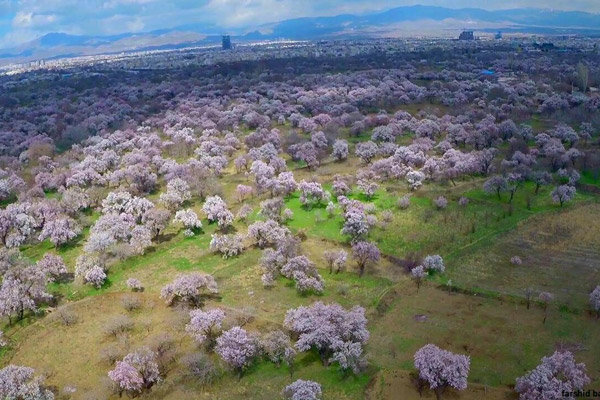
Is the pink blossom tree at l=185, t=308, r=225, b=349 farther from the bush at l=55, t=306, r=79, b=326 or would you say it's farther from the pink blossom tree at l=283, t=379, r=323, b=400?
the bush at l=55, t=306, r=79, b=326

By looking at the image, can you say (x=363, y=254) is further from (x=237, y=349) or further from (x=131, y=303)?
(x=131, y=303)

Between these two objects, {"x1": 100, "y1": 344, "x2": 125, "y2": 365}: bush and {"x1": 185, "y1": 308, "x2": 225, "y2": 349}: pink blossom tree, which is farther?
{"x1": 185, "y1": 308, "x2": 225, "y2": 349}: pink blossom tree

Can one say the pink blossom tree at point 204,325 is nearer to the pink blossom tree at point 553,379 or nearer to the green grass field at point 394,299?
the green grass field at point 394,299

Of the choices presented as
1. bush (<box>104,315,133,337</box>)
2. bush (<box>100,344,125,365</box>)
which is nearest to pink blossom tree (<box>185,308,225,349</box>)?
bush (<box>100,344,125,365</box>)

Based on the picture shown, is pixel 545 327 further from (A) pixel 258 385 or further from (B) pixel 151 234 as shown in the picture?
(B) pixel 151 234

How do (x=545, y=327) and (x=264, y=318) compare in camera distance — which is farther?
(x=264, y=318)

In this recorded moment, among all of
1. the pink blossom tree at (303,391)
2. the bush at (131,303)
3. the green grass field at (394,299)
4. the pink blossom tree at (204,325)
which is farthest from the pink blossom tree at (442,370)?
the bush at (131,303)

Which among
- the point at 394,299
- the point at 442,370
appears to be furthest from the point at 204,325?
the point at 442,370

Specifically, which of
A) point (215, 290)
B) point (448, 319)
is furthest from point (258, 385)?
point (448, 319)

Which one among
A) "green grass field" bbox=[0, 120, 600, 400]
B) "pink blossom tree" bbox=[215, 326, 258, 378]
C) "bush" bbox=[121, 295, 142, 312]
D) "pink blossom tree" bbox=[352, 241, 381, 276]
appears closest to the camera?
"pink blossom tree" bbox=[215, 326, 258, 378]

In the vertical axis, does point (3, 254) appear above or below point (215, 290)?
above

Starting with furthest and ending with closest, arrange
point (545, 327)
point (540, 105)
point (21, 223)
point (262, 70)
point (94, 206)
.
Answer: point (262, 70) → point (540, 105) → point (94, 206) → point (21, 223) → point (545, 327)
